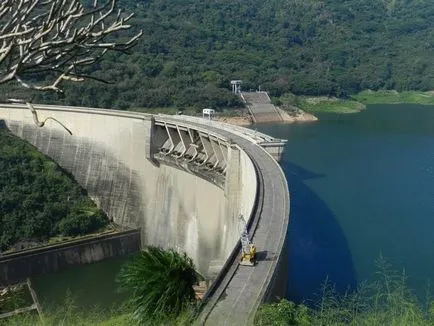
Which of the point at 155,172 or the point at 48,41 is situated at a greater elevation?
the point at 48,41

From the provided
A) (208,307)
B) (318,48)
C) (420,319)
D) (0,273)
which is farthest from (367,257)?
(318,48)

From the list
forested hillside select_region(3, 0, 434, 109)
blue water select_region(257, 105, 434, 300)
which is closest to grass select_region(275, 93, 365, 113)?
forested hillside select_region(3, 0, 434, 109)

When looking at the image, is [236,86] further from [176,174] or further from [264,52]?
[176,174]

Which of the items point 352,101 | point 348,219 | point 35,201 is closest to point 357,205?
point 348,219

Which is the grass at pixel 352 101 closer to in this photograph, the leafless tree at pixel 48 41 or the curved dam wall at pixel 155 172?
the curved dam wall at pixel 155 172

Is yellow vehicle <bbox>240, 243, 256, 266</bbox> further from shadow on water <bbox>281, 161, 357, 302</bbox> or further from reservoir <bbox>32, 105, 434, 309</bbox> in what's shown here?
reservoir <bbox>32, 105, 434, 309</bbox>

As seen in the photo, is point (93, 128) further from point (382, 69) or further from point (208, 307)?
point (382, 69)

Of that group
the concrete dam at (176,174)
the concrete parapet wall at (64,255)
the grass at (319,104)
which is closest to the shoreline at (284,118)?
the grass at (319,104)
